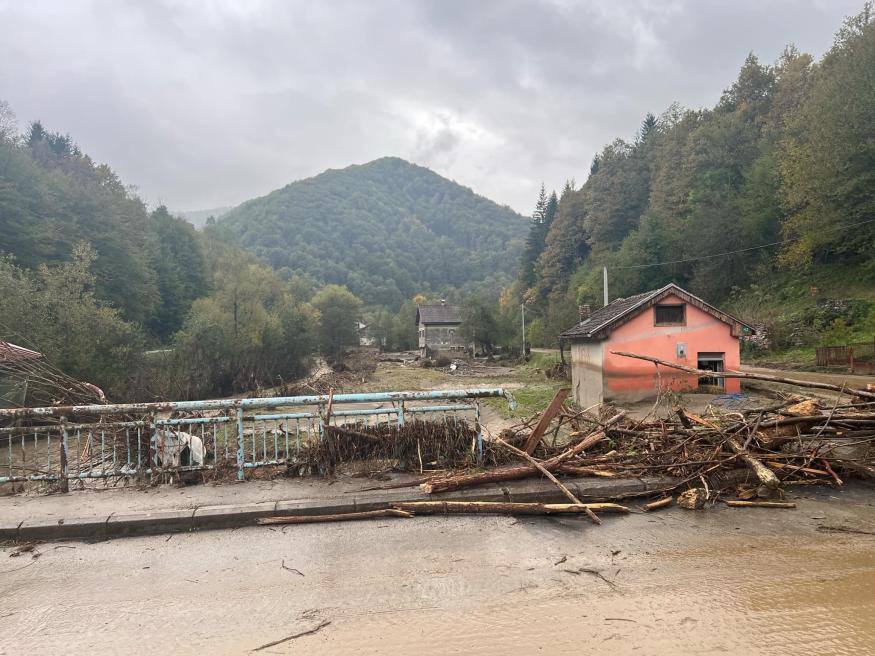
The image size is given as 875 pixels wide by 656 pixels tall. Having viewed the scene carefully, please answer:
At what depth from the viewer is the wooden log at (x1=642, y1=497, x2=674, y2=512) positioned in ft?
16.6

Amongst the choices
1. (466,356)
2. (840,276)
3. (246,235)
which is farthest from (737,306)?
(246,235)

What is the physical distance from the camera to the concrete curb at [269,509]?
4699 mm

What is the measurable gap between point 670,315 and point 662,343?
1.37 meters

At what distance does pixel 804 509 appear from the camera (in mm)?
5051

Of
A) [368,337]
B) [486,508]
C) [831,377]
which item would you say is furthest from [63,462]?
[368,337]

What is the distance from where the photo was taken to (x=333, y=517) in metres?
4.91

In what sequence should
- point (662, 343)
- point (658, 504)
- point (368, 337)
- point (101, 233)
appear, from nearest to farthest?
point (658, 504)
point (662, 343)
point (101, 233)
point (368, 337)

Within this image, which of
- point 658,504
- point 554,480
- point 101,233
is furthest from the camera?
point 101,233

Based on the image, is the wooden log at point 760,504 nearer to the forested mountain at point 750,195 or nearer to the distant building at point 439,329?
the forested mountain at point 750,195

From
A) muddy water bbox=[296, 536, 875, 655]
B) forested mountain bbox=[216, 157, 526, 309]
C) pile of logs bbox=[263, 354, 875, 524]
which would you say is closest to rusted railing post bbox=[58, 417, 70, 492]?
pile of logs bbox=[263, 354, 875, 524]

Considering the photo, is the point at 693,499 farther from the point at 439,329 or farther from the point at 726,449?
the point at 439,329

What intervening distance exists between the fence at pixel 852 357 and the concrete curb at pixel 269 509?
22.8 m

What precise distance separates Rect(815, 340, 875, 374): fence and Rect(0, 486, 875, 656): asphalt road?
71.8ft

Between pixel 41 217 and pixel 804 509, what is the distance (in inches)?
2012
